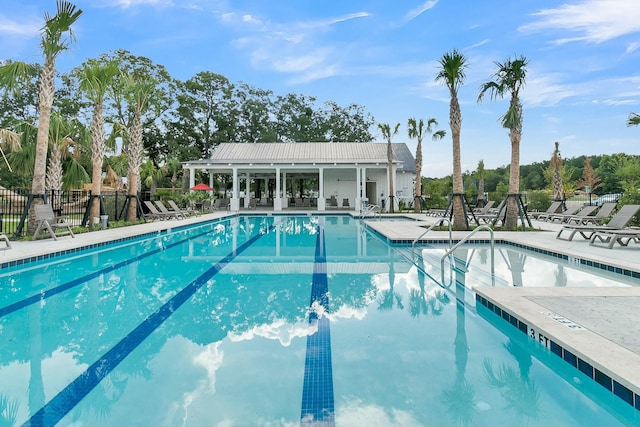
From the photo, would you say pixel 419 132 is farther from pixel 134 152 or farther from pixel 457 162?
pixel 134 152

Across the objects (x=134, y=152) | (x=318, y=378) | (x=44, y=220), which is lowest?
(x=318, y=378)

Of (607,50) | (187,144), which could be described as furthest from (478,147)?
(187,144)

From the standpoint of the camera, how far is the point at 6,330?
11.9ft

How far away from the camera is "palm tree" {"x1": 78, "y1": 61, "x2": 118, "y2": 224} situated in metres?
11.4

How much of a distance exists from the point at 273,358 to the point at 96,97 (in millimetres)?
11833

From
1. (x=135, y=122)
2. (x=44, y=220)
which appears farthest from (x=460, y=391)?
(x=135, y=122)

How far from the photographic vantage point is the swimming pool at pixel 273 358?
2.21 metres

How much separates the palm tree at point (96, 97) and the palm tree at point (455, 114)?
10118 millimetres

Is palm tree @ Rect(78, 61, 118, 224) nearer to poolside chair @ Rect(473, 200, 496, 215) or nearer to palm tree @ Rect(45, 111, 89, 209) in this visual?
palm tree @ Rect(45, 111, 89, 209)

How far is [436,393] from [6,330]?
3.98 metres

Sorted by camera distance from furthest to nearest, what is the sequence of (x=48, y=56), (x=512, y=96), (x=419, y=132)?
(x=419, y=132)
(x=512, y=96)
(x=48, y=56)

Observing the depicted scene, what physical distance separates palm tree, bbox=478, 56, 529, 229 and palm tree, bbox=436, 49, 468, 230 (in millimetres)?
738

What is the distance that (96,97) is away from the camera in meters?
11.6

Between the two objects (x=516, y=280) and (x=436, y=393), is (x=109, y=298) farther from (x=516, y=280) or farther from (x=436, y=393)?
(x=516, y=280)
